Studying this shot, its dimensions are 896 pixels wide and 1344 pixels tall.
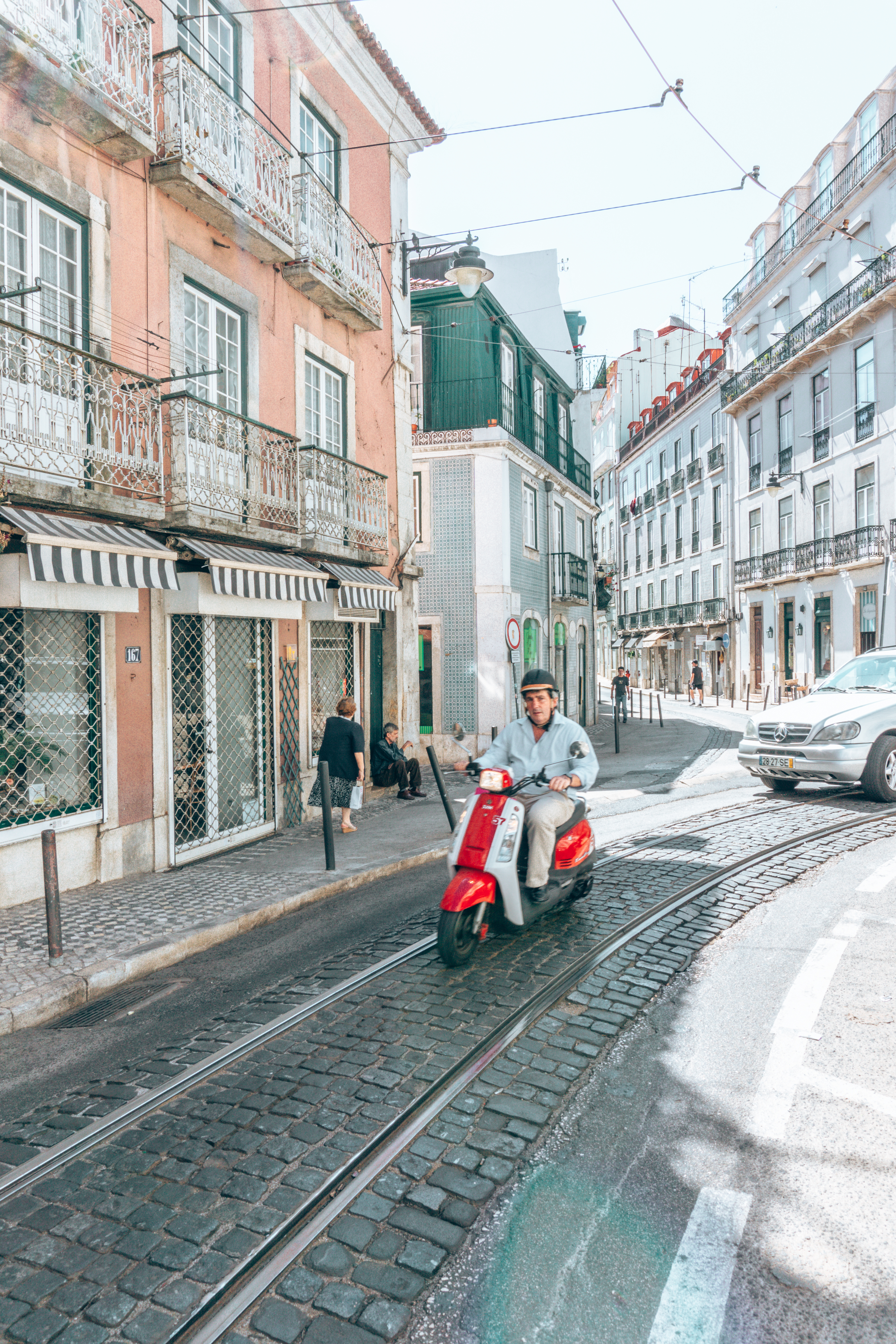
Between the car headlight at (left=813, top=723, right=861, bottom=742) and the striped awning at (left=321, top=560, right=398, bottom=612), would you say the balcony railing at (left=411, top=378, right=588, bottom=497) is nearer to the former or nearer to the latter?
the striped awning at (left=321, top=560, right=398, bottom=612)

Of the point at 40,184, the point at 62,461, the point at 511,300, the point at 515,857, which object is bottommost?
the point at 515,857

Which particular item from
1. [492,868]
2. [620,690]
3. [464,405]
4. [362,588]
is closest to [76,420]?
[362,588]

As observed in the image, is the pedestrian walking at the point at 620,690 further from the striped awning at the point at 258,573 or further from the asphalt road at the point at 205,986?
the asphalt road at the point at 205,986

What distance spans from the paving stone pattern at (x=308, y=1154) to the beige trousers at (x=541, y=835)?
1.60 feet

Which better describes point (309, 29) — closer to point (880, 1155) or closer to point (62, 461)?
point (62, 461)

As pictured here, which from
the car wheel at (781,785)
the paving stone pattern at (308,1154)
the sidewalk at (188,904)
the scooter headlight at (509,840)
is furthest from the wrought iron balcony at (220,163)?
the car wheel at (781,785)

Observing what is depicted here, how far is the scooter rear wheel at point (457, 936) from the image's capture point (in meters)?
5.05

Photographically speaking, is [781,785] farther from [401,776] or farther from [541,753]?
[541,753]

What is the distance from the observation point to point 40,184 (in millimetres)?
7461

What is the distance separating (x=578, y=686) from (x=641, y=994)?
74.6 ft

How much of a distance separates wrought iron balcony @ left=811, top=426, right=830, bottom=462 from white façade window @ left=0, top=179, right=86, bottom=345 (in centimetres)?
2867

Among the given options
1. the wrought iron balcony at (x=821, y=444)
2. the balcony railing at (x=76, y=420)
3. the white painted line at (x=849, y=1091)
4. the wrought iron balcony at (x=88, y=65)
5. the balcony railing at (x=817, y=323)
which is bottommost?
the white painted line at (x=849, y=1091)

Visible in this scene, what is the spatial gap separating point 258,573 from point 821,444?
27.9 meters

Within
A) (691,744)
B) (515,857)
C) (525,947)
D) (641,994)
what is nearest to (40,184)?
(515,857)
